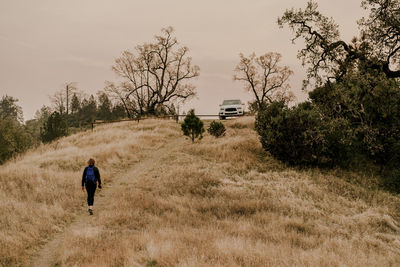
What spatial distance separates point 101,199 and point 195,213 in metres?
4.38

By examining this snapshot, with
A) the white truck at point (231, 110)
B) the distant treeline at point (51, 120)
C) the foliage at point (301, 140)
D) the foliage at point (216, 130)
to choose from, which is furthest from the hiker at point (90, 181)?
the distant treeline at point (51, 120)

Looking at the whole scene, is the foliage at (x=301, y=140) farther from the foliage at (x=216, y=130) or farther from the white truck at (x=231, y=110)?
the white truck at (x=231, y=110)

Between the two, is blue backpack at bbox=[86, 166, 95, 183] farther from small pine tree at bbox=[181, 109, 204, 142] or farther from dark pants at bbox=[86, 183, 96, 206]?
small pine tree at bbox=[181, 109, 204, 142]

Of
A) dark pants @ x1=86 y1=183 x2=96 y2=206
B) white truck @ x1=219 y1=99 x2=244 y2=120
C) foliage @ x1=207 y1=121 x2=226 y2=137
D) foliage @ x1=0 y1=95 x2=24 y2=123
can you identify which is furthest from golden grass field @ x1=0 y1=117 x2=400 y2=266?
foliage @ x1=0 y1=95 x2=24 y2=123

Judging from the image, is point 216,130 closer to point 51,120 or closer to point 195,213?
point 195,213

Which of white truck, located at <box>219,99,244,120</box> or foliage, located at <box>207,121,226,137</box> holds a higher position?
white truck, located at <box>219,99,244,120</box>

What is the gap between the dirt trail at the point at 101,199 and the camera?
7391mm

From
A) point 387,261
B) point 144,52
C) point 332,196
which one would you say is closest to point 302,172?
point 332,196

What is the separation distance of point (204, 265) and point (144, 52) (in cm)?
3789

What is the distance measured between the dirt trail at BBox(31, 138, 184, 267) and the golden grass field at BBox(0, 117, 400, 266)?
5 centimetres

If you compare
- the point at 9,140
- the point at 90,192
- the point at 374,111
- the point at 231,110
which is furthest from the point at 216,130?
the point at 9,140

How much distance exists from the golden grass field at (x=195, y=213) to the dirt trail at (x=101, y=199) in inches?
1.9

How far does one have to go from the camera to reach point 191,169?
15.1 meters

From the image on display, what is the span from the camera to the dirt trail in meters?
7.39
